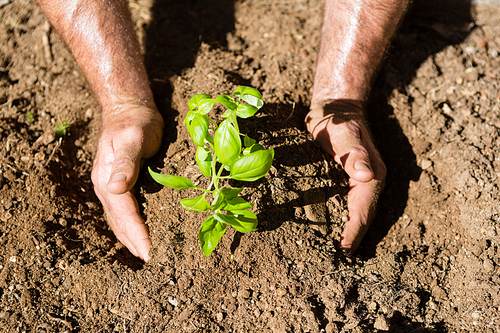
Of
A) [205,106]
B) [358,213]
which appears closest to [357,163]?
[358,213]

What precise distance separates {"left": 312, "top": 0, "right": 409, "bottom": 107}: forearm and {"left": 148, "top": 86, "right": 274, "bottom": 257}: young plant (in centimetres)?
107

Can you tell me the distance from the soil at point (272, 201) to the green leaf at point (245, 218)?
0.23m

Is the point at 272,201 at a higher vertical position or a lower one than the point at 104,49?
lower

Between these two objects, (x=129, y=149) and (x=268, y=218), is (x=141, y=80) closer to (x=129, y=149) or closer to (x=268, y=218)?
(x=129, y=149)

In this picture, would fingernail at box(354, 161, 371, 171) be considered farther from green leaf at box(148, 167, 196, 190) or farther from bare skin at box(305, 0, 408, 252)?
green leaf at box(148, 167, 196, 190)

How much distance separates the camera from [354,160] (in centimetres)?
217

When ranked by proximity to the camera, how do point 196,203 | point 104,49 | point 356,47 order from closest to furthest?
point 196,203 → point 104,49 → point 356,47

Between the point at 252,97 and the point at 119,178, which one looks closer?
A: the point at 252,97

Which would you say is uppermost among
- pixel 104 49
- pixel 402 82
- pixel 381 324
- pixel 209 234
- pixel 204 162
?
pixel 104 49

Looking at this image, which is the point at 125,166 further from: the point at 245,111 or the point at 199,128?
the point at 245,111

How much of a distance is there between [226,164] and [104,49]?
148cm

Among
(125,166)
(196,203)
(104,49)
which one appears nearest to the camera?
(196,203)

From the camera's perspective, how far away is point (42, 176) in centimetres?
257

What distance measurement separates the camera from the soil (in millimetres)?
2010
